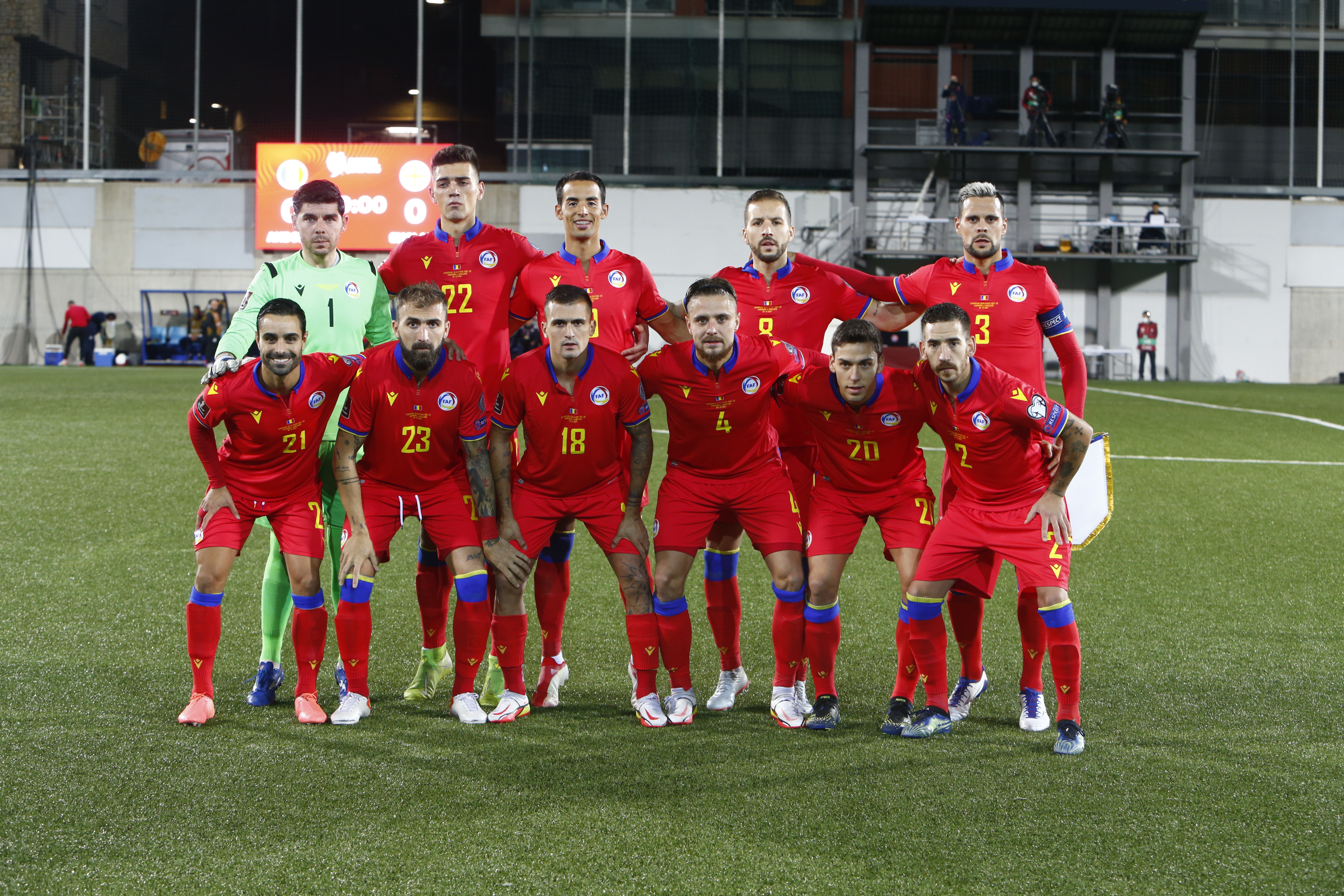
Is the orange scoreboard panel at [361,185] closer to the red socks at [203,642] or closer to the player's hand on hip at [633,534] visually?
the red socks at [203,642]

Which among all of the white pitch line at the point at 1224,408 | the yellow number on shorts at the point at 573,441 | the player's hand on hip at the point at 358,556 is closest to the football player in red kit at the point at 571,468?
the yellow number on shorts at the point at 573,441

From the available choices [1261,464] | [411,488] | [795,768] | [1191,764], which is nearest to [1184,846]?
[1191,764]

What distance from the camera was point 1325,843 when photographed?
2.89 meters

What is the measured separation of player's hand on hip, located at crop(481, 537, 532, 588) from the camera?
A: 4.05m

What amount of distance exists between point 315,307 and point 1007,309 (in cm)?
269

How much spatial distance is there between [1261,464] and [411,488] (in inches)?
345

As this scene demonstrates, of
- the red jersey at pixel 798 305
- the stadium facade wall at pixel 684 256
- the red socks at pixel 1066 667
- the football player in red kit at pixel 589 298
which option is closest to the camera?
the red socks at pixel 1066 667

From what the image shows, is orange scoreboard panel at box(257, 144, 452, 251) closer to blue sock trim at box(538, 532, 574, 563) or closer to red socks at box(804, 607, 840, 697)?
blue sock trim at box(538, 532, 574, 563)

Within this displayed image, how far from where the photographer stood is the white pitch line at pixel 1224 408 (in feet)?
45.4

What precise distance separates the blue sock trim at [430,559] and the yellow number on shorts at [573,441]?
689 mm

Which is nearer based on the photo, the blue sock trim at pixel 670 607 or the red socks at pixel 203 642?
the red socks at pixel 203 642

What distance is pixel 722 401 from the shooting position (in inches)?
164

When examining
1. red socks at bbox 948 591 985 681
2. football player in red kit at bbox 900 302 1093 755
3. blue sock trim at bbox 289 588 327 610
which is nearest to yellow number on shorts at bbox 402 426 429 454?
blue sock trim at bbox 289 588 327 610

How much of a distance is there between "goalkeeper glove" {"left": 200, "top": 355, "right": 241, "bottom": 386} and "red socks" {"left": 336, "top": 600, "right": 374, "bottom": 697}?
91 cm
